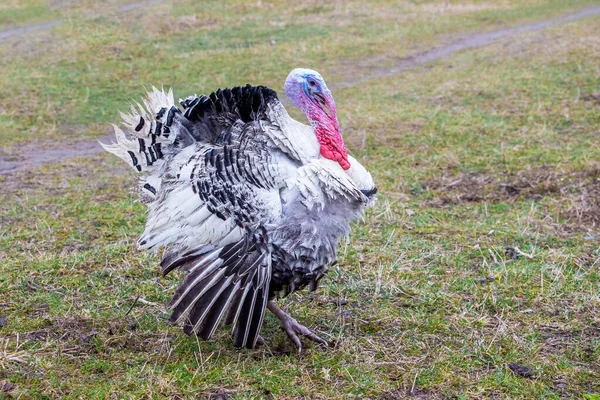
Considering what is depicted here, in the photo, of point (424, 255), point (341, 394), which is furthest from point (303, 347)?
point (424, 255)

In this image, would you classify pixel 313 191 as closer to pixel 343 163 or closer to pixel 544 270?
pixel 343 163

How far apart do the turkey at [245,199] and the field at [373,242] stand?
1.32 ft

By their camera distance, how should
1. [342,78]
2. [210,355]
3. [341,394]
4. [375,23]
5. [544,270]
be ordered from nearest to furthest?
[341,394], [210,355], [544,270], [342,78], [375,23]

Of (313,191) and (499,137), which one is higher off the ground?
(313,191)

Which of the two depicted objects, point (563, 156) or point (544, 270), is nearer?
point (544, 270)

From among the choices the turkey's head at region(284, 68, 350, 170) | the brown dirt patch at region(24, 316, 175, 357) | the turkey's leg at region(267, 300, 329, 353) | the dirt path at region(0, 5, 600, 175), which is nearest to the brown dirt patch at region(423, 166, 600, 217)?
the turkey's head at region(284, 68, 350, 170)

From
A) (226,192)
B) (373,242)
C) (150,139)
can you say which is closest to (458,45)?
(373,242)

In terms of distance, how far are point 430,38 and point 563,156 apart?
329 inches

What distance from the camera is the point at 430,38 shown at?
15.2 m

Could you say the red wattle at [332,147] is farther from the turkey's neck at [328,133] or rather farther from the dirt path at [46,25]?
the dirt path at [46,25]

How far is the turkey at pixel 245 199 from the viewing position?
379 cm

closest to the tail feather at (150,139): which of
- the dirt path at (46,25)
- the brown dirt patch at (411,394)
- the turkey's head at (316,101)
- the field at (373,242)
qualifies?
the turkey's head at (316,101)

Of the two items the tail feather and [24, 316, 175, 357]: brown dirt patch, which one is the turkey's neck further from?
[24, 316, 175, 357]: brown dirt patch

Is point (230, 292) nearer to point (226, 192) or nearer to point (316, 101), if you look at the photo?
point (226, 192)
